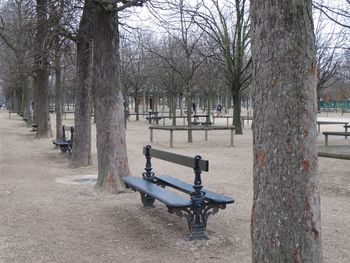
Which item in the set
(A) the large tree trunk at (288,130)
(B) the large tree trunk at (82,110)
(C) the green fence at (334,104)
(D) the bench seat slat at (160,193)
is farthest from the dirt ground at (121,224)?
(C) the green fence at (334,104)

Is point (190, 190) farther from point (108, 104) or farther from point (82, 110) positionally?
point (82, 110)

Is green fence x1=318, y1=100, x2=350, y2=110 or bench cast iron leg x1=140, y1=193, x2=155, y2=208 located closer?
bench cast iron leg x1=140, y1=193, x2=155, y2=208

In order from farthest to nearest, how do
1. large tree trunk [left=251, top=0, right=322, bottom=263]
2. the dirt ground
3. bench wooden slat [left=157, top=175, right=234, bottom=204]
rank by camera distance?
1. bench wooden slat [left=157, top=175, right=234, bottom=204]
2. the dirt ground
3. large tree trunk [left=251, top=0, right=322, bottom=263]

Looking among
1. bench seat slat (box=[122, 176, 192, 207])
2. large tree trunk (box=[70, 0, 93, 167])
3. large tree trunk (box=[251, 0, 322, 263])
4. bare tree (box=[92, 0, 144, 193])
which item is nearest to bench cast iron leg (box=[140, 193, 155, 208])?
bench seat slat (box=[122, 176, 192, 207])

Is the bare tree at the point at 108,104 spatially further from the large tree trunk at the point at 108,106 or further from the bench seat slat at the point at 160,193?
the bench seat slat at the point at 160,193

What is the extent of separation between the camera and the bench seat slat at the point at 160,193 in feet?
19.3

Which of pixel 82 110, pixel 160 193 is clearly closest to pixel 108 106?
pixel 160 193

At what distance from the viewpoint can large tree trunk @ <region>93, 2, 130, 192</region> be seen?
923 centimetres

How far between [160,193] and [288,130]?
3.70 metres

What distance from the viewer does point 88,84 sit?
13.3 m

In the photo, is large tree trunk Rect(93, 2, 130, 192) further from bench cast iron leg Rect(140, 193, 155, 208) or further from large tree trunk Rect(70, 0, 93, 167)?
large tree trunk Rect(70, 0, 93, 167)

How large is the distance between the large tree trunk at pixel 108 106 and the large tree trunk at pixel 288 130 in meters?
6.30

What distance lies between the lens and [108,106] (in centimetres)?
927

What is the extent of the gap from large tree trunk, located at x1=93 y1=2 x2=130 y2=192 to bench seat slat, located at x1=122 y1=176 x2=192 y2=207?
48.6 inches
